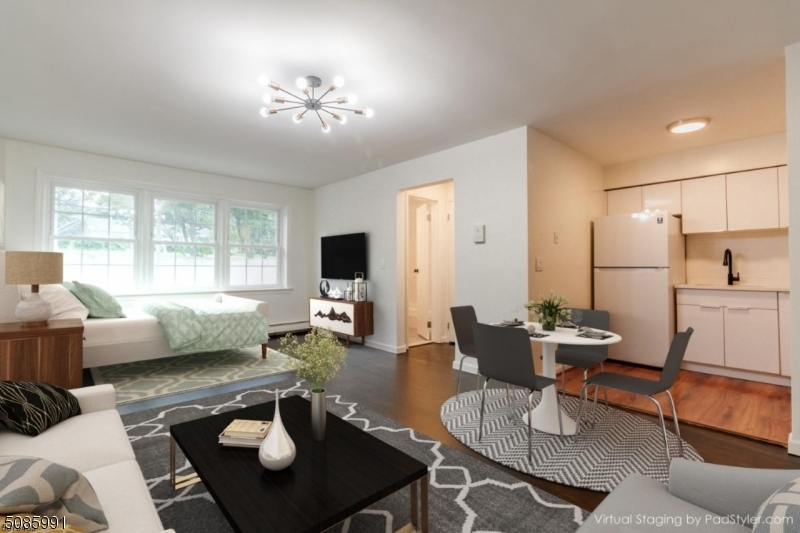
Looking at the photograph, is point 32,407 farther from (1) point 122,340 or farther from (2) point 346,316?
(2) point 346,316

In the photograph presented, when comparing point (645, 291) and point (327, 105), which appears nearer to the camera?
point (327, 105)

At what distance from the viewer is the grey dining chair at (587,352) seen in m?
2.94

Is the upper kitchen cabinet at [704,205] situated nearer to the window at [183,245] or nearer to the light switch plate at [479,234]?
the light switch plate at [479,234]

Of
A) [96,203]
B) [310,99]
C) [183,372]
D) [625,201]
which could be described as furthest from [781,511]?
[96,203]

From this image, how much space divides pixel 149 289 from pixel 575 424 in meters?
5.23

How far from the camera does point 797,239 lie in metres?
2.33

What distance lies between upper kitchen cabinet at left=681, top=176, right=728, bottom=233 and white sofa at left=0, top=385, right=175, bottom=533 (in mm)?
5325

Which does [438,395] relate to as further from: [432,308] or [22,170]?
[22,170]

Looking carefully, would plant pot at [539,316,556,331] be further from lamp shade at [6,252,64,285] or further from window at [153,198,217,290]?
window at [153,198,217,290]

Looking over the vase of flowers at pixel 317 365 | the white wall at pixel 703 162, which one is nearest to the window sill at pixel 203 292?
the vase of flowers at pixel 317 365

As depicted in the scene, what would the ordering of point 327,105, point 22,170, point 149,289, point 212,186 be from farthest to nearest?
point 212,186 → point 149,289 → point 22,170 → point 327,105

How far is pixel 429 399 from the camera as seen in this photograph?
10.8ft

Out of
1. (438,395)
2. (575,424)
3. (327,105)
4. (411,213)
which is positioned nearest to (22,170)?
(327,105)

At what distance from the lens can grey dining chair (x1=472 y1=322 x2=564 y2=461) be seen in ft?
7.50
